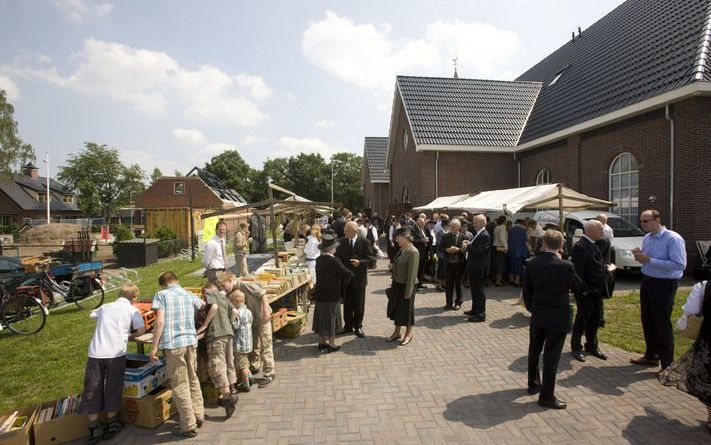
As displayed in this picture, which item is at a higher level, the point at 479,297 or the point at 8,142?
the point at 8,142

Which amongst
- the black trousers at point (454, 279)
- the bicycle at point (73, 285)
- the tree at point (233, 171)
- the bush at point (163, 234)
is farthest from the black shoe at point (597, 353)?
the tree at point (233, 171)

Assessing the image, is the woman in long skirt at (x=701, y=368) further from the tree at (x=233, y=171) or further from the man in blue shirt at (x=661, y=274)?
the tree at (x=233, y=171)

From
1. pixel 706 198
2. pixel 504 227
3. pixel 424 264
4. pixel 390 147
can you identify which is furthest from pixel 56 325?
pixel 390 147

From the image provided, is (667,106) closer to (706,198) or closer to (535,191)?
(706,198)

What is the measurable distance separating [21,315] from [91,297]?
2369mm

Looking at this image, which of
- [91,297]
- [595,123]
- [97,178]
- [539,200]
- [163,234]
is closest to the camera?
[539,200]

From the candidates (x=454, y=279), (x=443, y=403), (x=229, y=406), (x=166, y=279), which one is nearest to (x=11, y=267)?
(x=166, y=279)

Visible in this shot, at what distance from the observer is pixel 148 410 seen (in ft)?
13.3

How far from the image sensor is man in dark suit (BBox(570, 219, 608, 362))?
5.43m

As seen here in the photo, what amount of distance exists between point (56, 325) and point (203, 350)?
540 cm

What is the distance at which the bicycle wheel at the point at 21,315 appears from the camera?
25.0 ft

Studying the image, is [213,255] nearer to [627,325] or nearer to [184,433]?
[184,433]

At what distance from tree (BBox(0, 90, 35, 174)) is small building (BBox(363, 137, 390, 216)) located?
2449 centimetres

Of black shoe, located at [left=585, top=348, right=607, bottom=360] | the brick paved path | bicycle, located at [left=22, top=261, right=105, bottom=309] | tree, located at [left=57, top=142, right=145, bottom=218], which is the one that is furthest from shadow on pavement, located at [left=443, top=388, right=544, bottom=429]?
tree, located at [left=57, top=142, right=145, bottom=218]
